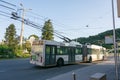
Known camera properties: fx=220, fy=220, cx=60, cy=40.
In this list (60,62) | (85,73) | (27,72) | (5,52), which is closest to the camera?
(85,73)

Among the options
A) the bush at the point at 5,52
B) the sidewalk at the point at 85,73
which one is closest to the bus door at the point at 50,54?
the sidewalk at the point at 85,73

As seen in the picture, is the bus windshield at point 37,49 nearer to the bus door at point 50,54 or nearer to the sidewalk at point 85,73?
the bus door at point 50,54

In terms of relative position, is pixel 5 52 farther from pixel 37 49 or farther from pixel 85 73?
pixel 85 73

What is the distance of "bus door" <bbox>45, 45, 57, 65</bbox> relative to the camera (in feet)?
66.5

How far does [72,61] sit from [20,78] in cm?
1244

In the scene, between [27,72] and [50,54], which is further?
[50,54]

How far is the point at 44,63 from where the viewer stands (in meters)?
19.9

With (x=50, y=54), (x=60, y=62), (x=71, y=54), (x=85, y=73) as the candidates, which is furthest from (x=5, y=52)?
(x=85, y=73)

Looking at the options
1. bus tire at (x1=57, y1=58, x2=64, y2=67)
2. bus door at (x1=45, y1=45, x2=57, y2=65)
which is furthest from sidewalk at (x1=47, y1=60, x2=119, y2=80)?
bus tire at (x1=57, y1=58, x2=64, y2=67)

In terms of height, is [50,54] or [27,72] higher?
[50,54]

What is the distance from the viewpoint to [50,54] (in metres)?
20.9

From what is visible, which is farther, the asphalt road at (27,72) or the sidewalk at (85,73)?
the asphalt road at (27,72)

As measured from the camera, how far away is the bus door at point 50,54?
798 inches

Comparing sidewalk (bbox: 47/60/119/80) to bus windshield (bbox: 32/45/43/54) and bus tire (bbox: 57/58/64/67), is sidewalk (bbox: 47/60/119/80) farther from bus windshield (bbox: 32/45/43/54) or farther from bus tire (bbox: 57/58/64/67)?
bus windshield (bbox: 32/45/43/54)
